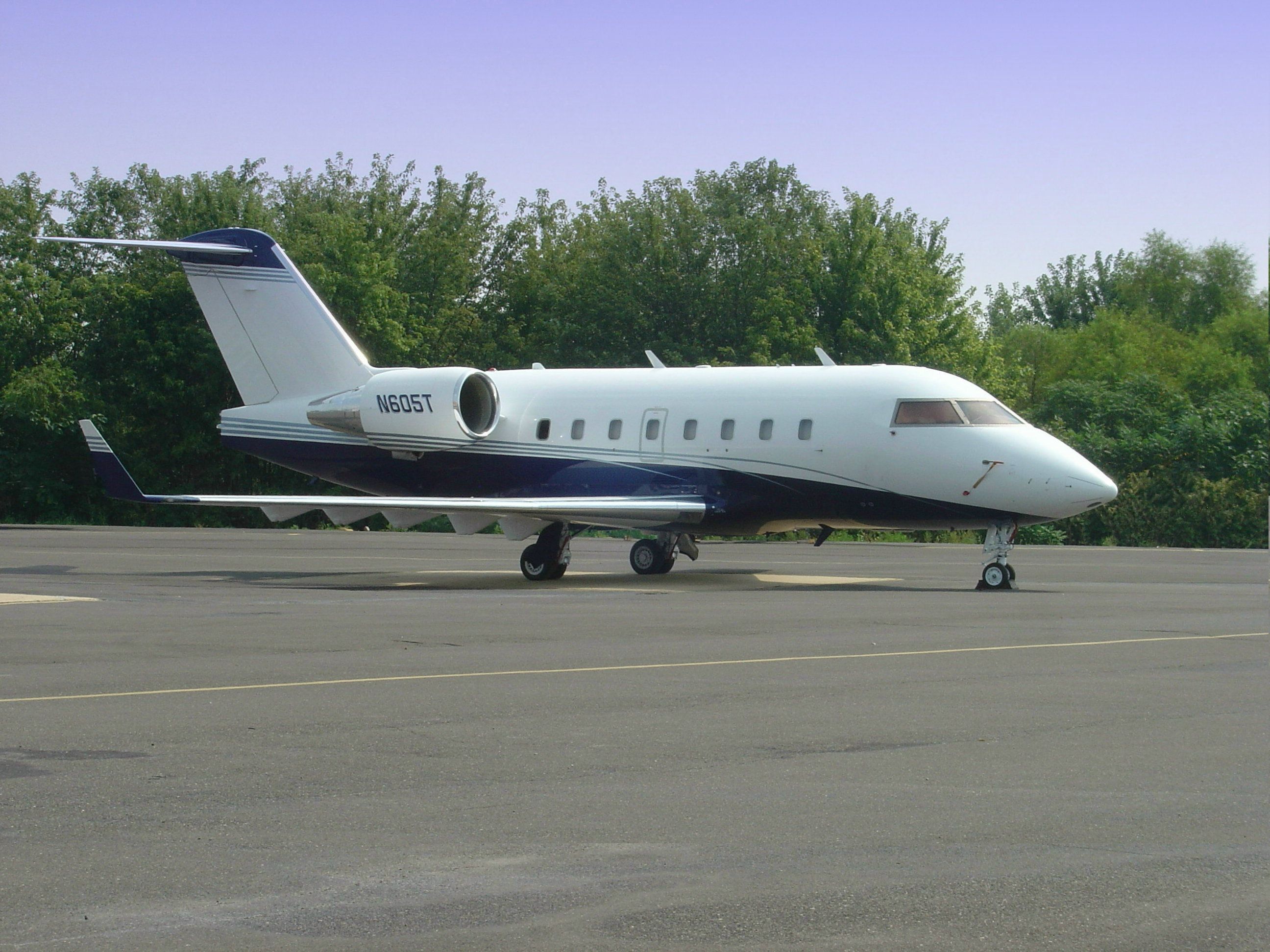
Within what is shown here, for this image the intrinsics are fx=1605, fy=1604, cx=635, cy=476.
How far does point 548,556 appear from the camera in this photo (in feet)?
82.2

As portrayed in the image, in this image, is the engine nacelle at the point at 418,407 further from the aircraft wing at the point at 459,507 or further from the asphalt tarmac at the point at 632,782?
the asphalt tarmac at the point at 632,782

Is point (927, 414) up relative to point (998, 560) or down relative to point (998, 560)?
up

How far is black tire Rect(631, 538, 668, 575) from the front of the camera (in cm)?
2616

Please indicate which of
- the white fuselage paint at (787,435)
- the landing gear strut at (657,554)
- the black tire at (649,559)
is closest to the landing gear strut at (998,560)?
the white fuselage paint at (787,435)

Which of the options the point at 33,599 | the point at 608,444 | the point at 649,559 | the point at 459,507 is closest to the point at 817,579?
the point at 649,559

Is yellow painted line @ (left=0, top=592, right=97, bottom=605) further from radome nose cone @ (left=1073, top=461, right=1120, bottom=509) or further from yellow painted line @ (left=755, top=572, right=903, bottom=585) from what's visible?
radome nose cone @ (left=1073, top=461, right=1120, bottom=509)

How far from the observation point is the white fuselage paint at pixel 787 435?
74.7 ft

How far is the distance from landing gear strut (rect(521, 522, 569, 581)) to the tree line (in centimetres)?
2102

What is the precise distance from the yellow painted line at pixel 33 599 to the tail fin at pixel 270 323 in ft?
29.5

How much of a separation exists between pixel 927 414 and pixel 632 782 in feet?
54.1

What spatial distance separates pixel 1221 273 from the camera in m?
30.3

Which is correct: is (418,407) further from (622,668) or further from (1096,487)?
(622,668)

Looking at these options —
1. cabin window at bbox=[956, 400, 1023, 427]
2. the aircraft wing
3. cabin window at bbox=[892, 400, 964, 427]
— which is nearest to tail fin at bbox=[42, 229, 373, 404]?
the aircraft wing

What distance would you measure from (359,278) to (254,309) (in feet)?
122
